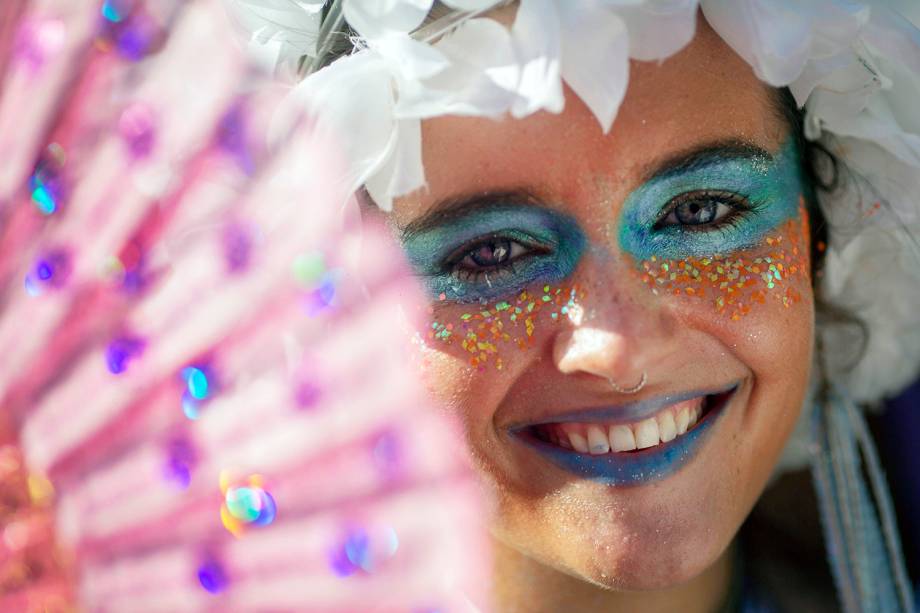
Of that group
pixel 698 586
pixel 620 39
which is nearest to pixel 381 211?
pixel 620 39

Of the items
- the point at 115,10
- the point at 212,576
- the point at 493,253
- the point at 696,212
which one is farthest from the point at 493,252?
the point at 212,576

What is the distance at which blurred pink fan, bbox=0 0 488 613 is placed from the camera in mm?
1384

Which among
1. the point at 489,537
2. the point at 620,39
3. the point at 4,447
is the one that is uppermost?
the point at 620,39

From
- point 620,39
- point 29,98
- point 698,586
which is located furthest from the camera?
point 698,586

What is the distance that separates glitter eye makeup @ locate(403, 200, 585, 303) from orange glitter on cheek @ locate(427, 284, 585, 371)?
0.02m

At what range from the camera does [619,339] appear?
1.16 metres

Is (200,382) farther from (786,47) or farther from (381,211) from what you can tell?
(786,47)

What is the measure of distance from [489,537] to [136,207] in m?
0.71

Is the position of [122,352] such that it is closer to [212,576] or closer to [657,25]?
[212,576]

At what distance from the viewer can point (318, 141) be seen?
1176mm

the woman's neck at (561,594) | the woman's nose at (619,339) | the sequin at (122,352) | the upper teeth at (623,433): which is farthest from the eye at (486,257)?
the sequin at (122,352)

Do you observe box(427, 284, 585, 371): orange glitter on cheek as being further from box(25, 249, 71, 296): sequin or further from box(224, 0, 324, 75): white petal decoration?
box(25, 249, 71, 296): sequin

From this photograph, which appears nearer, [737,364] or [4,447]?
[737,364]

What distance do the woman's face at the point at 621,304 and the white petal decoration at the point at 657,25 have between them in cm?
5
